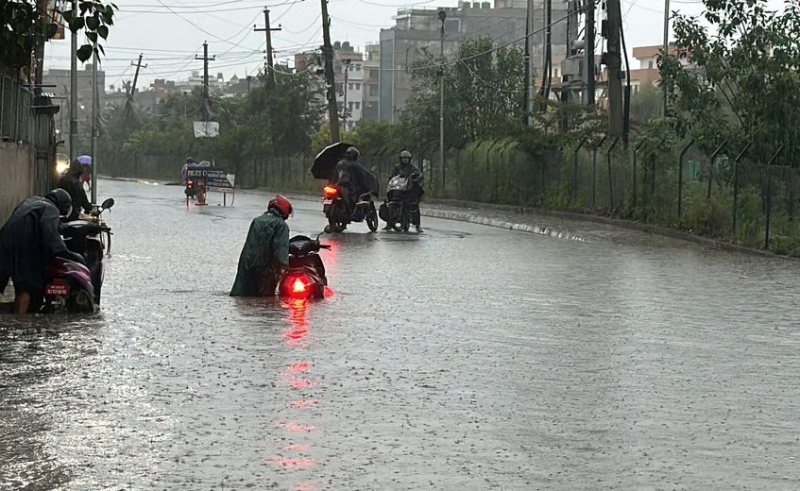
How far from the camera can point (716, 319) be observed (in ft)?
51.3

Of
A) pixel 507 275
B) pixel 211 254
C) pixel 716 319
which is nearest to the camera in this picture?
pixel 716 319

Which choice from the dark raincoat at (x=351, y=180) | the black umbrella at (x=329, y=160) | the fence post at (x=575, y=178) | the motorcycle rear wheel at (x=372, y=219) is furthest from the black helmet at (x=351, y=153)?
the fence post at (x=575, y=178)

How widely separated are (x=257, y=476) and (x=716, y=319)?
357 inches

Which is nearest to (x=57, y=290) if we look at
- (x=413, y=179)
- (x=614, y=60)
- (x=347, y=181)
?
(x=347, y=181)

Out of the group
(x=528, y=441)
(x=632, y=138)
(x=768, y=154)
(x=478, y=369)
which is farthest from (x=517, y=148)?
(x=528, y=441)

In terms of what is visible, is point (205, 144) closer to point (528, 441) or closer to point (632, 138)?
point (632, 138)

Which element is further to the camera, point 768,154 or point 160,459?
point 768,154

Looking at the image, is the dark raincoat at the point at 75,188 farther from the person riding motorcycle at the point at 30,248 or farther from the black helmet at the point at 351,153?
the black helmet at the point at 351,153

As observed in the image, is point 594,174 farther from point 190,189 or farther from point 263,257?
point 263,257

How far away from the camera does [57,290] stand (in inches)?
582

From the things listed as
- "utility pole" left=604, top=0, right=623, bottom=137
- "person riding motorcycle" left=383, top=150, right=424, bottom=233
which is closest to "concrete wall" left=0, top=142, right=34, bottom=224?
"person riding motorcycle" left=383, top=150, right=424, bottom=233

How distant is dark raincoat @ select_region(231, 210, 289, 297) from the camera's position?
16734 mm

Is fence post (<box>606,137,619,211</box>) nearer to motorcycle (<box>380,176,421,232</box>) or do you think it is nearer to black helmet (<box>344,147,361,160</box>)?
motorcycle (<box>380,176,421,232</box>)

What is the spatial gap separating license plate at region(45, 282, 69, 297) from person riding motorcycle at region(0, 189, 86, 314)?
7 centimetres
